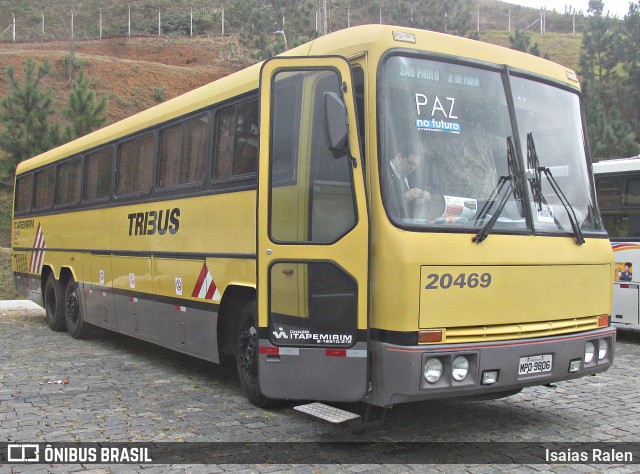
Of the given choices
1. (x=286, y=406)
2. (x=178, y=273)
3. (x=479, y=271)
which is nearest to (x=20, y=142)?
(x=178, y=273)

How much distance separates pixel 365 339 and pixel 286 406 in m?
2.08

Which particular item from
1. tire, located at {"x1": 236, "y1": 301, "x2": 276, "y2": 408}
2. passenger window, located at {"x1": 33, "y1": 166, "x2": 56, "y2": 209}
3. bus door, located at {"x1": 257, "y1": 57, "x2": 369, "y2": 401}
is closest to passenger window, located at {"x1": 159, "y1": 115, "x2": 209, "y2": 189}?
tire, located at {"x1": 236, "y1": 301, "x2": 276, "y2": 408}

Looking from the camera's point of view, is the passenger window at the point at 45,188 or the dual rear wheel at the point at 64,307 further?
the passenger window at the point at 45,188

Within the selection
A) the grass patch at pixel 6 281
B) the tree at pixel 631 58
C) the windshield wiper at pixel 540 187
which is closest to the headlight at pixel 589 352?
the windshield wiper at pixel 540 187

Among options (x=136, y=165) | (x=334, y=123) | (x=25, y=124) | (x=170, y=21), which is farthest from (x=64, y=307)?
(x=170, y=21)

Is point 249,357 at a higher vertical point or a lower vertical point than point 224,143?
lower

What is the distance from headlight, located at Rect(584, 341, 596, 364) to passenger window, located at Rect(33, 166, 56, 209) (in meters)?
10.3

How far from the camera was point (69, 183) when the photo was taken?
12.9 meters

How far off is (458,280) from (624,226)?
728cm

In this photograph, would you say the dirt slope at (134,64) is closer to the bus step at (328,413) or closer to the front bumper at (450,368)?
the bus step at (328,413)

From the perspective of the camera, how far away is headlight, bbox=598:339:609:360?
6.41 meters

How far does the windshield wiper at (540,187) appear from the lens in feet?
20.2

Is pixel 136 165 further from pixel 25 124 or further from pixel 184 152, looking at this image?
pixel 25 124

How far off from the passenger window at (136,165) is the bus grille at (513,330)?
524 cm
